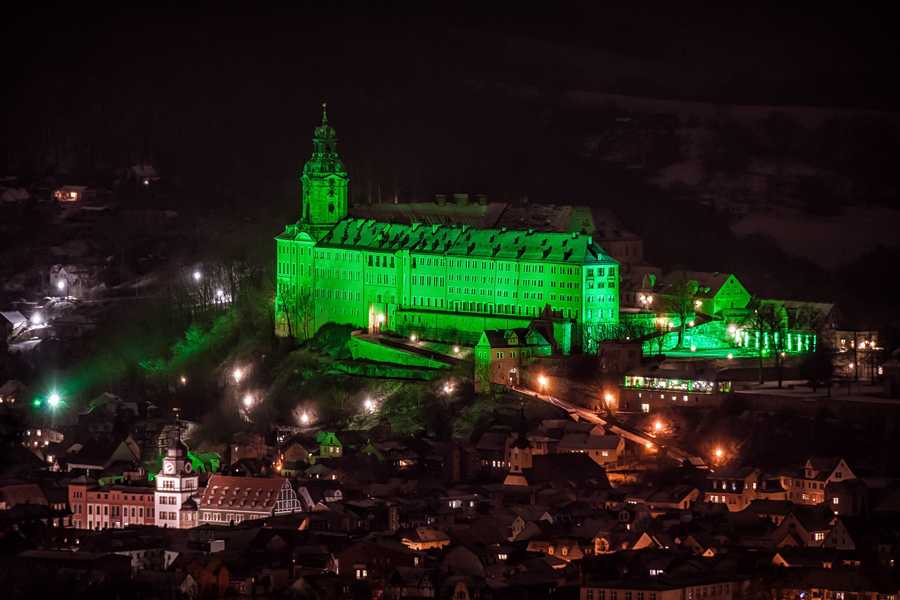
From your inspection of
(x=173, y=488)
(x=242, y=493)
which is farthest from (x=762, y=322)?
(x=173, y=488)

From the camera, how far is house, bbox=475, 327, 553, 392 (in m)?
99.7

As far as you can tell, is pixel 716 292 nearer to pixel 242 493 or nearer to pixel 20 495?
pixel 242 493

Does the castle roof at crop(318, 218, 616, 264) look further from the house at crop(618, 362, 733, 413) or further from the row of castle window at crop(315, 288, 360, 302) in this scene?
the house at crop(618, 362, 733, 413)

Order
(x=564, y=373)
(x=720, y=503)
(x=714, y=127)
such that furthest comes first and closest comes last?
1. (x=714, y=127)
2. (x=564, y=373)
3. (x=720, y=503)

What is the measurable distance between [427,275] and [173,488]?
21.8m

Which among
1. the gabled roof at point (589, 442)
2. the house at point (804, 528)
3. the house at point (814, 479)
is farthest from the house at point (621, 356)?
the house at point (804, 528)

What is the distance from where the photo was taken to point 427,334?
352ft

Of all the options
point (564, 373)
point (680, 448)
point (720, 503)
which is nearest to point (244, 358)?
point (564, 373)

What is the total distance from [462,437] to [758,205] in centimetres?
2830

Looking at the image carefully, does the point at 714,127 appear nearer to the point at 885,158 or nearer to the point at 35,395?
→ the point at 885,158

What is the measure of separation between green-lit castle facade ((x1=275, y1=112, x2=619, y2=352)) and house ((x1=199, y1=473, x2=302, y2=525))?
16.3 meters

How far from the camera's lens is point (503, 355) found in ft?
328

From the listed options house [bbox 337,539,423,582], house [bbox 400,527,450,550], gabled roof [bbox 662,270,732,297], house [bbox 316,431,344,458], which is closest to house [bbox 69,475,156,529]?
house [bbox 316,431,344,458]

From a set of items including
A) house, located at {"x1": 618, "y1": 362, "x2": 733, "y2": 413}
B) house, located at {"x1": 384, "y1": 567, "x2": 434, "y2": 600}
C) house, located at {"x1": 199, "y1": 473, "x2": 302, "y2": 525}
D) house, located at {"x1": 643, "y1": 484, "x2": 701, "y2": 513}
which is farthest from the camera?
house, located at {"x1": 618, "y1": 362, "x2": 733, "y2": 413}
